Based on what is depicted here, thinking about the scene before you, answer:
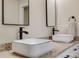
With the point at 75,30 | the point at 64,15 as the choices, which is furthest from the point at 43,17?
the point at 75,30

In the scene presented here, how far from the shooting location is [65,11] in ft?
7.42

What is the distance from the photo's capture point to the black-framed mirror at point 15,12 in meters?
1.25

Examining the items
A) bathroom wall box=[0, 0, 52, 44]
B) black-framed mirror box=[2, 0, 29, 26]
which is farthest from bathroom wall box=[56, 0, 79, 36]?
black-framed mirror box=[2, 0, 29, 26]

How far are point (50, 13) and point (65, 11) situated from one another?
1.22 feet

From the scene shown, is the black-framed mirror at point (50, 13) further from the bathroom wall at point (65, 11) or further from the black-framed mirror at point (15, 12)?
the black-framed mirror at point (15, 12)

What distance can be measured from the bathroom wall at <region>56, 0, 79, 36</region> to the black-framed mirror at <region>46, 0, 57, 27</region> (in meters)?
0.11

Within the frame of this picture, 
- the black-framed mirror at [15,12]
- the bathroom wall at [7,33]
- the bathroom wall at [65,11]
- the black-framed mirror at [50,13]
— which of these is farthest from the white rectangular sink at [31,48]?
the bathroom wall at [65,11]

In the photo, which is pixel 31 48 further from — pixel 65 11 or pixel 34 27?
pixel 65 11

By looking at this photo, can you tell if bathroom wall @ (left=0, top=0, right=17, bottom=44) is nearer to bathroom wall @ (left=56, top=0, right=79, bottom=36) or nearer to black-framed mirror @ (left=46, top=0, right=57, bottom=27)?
black-framed mirror @ (left=46, top=0, right=57, bottom=27)

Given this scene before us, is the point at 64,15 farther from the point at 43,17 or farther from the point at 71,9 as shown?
the point at 43,17

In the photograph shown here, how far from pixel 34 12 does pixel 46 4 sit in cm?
42

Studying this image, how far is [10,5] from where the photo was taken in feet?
4.29

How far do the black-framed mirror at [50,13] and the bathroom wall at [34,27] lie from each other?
0.30 feet

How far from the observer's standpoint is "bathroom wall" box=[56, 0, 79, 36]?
2.15 m
